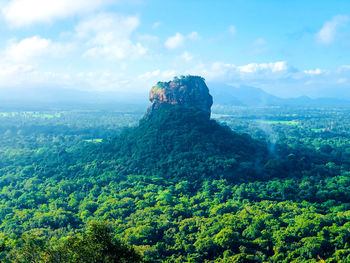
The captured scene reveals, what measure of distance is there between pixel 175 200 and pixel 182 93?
27.0m

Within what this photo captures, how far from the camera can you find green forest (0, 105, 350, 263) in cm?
2136

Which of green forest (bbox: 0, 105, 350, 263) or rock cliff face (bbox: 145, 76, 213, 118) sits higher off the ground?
rock cliff face (bbox: 145, 76, 213, 118)

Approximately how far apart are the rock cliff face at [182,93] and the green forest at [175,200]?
267 centimetres

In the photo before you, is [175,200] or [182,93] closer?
[175,200]

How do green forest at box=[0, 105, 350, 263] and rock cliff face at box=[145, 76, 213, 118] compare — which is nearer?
green forest at box=[0, 105, 350, 263]

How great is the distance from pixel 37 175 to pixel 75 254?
34.6 m

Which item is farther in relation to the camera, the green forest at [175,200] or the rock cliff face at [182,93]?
the rock cliff face at [182,93]

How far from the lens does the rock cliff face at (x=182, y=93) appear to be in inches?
2183

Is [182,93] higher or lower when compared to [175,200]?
higher

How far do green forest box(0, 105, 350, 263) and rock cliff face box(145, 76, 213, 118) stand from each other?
8.75ft

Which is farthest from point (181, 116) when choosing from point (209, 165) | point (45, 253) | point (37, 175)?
point (45, 253)

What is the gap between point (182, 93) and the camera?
55.3m

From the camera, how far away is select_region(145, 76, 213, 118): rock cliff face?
182 ft

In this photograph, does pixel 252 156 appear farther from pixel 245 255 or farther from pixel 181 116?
pixel 245 255
